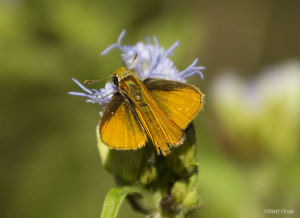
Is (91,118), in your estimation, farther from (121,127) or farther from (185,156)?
(121,127)

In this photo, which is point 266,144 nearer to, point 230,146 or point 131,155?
point 230,146

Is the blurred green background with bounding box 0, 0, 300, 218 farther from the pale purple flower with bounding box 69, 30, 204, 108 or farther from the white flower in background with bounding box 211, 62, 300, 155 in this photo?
the pale purple flower with bounding box 69, 30, 204, 108

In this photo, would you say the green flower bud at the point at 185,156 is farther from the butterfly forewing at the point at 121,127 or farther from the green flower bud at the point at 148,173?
the butterfly forewing at the point at 121,127

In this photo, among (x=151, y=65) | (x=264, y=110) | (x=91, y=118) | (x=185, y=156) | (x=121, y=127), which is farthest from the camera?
(x=91, y=118)

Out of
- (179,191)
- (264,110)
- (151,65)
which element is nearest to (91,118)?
(264,110)

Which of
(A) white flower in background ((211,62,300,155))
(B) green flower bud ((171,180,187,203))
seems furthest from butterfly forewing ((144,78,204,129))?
(A) white flower in background ((211,62,300,155))
